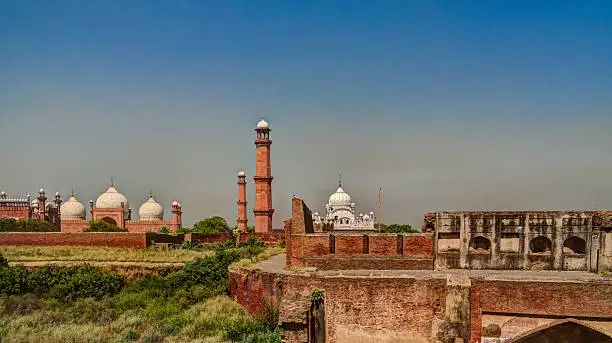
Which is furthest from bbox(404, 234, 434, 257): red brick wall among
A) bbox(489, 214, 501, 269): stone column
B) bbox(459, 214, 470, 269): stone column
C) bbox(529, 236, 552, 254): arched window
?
bbox(529, 236, 552, 254): arched window

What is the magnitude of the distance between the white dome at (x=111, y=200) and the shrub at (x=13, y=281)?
34651mm

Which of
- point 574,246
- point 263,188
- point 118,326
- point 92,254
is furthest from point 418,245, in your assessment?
point 263,188

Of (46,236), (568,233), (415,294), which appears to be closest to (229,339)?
(415,294)

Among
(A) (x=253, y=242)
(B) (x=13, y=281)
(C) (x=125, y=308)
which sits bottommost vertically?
(C) (x=125, y=308)

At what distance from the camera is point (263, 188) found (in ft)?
127

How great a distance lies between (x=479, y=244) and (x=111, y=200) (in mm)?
43320

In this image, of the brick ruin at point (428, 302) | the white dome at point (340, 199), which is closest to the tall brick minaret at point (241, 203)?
the white dome at point (340, 199)

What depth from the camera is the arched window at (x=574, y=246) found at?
16.5m

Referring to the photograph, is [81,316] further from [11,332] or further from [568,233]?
[568,233]

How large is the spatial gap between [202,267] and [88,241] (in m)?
10.9

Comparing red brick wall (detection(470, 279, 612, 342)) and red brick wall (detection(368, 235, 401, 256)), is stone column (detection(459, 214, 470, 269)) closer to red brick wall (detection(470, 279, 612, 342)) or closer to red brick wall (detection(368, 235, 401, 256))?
red brick wall (detection(368, 235, 401, 256))

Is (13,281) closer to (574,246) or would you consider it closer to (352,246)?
(352,246)

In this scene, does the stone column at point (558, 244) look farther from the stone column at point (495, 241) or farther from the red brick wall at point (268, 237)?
the red brick wall at point (268, 237)

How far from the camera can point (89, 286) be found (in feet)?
58.2
